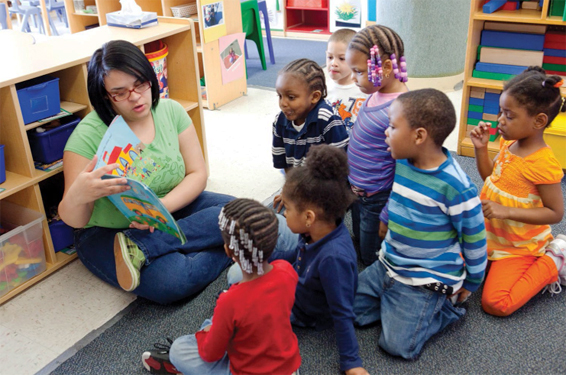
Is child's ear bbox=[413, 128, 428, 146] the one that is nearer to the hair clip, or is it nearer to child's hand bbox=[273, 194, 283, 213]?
the hair clip

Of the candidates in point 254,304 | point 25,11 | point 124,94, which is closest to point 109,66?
point 124,94

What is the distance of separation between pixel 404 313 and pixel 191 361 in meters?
0.72

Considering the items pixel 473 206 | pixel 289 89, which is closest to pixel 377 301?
pixel 473 206

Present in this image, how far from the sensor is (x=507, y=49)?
303 cm

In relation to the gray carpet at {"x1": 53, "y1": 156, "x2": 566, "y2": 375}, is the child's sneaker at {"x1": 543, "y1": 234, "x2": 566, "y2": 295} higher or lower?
higher

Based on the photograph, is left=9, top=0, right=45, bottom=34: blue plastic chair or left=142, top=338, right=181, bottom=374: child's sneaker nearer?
left=142, top=338, right=181, bottom=374: child's sneaker

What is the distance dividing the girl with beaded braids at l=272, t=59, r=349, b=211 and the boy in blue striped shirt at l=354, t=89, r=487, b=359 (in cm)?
43

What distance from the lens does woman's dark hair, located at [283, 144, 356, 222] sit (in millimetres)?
1579

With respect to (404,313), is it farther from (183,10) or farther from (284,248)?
(183,10)

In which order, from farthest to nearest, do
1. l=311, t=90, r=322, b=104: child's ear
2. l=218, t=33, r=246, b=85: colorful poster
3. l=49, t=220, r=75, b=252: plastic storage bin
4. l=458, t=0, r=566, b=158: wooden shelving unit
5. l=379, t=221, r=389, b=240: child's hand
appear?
1. l=218, t=33, r=246, b=85: colorful poster
2. l=458, t=0, r=566, b=158: wooden shelving unit
3. l=49, t=220, r=75, b=252: plastic storage bin
4. l=311, t=90, r=322, b=104: child's ear
5. l=379, t=221, r=389, b=240: child's hand

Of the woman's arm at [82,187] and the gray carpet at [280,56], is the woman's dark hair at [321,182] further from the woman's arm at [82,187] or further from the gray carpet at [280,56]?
the gray carpet at [280,56]

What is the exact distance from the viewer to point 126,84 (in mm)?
1917

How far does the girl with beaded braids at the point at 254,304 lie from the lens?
4.46 feet

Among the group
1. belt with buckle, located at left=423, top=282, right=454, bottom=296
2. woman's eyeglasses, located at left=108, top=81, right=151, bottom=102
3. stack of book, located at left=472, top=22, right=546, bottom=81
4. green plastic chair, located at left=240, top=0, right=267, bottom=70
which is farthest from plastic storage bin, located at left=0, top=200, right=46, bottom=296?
green plastic chair, located at left=240, top=0, right=267, bottom=70
